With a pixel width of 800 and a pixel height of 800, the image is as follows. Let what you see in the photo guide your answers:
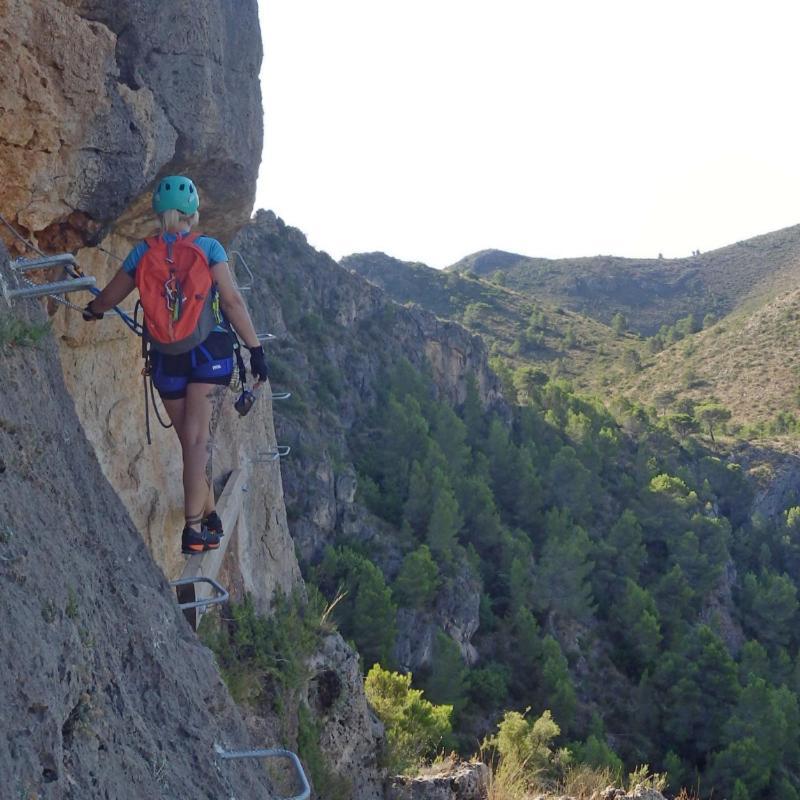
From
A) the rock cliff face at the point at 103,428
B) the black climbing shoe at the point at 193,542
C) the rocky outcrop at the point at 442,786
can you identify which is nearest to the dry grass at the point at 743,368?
the rocky outcrop at the point at 442,786

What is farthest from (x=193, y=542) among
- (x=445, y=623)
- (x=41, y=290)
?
(x=445, y=623)

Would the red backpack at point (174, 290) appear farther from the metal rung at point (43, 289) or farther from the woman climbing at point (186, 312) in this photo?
the metal rung at point (43, 289)

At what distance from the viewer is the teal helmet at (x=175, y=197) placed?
11.9 ft

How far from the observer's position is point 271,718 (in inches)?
261

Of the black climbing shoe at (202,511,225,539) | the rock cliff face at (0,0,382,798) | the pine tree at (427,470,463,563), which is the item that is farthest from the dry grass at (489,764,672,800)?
the pine tree at (427,470,463,563)

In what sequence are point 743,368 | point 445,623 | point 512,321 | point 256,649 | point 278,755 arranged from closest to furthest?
point 278,755
point 256,649
point 445,623
point 743,368
point 512,321

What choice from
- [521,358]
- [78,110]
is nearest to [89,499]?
[78,110]

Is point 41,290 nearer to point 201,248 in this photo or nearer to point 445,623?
point 201,248

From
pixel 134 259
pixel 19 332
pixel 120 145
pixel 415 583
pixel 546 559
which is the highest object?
pixel 120 145

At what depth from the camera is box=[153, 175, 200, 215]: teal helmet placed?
362cm

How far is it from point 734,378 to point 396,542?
42.9m

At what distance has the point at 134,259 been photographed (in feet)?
11.8

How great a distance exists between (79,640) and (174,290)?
5.38ft

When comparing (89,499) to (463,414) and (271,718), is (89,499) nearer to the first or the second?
(271,718)
